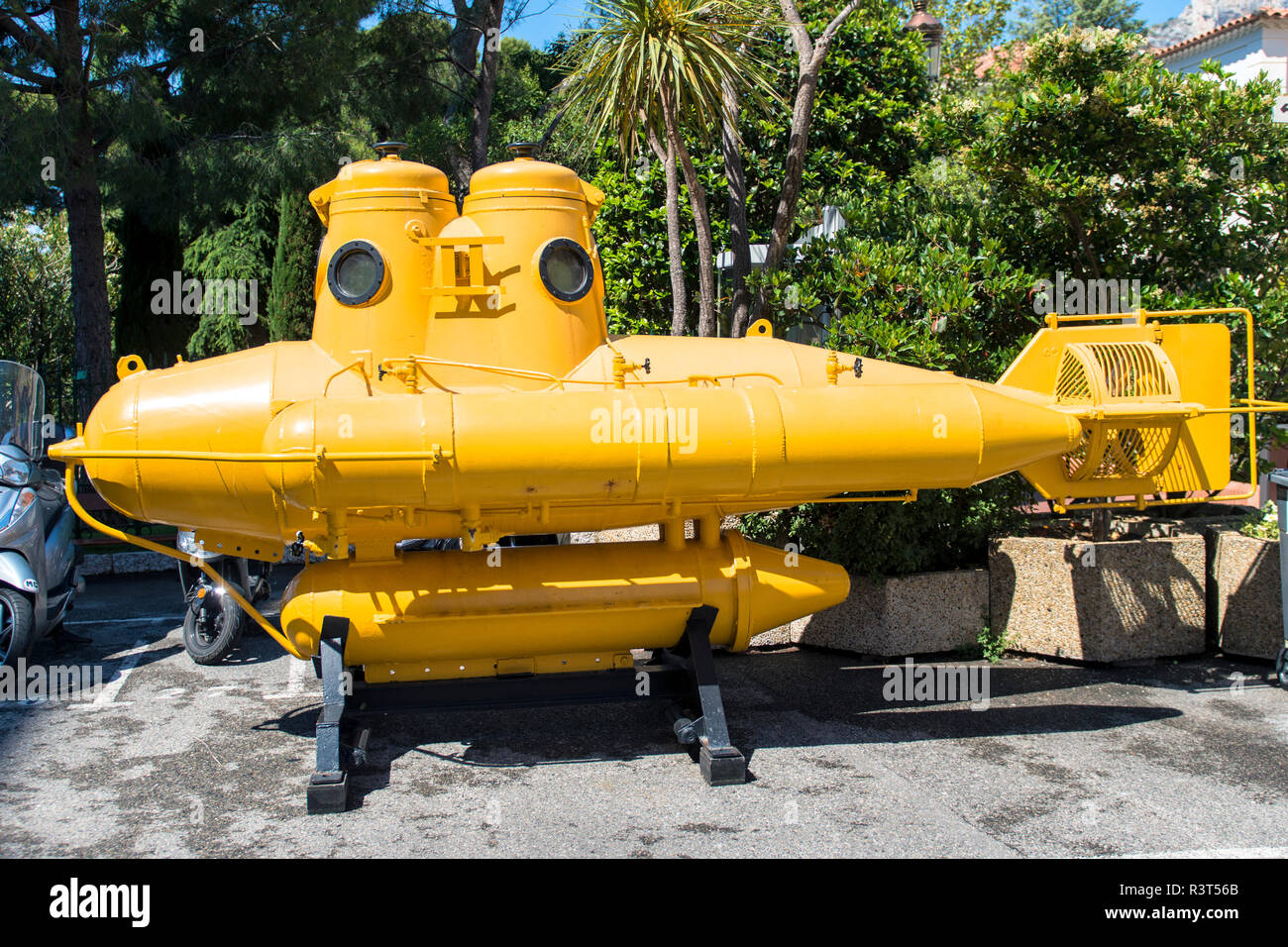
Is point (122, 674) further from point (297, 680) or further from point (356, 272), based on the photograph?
point (356, 272)

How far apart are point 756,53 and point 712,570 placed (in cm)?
678

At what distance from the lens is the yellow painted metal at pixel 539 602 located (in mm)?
5824

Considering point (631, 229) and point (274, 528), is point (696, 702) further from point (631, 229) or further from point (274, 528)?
point (631, 229)

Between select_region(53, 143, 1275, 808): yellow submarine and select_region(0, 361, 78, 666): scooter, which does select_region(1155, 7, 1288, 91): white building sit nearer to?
select_region(53, 143, 1275, 808): yellow submarine

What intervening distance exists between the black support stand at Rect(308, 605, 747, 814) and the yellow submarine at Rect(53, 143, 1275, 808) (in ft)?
0.21

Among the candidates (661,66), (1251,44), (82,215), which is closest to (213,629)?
(661,66)

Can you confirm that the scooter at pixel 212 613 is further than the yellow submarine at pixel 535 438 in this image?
Yes

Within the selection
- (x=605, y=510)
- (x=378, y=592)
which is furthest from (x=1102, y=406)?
(x=378, y=592)

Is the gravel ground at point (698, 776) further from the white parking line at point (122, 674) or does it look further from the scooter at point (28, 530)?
the scooter at point (28, 530)

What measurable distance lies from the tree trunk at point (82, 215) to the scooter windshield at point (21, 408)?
4514 mm

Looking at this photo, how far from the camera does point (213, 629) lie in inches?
318

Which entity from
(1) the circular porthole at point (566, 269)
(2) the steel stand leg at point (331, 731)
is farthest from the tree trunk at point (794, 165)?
(2) the steel stand leg at point (331, 731)

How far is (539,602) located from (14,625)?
4056 millimetres

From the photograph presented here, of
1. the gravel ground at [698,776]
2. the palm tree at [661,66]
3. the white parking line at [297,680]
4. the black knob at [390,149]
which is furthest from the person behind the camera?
the palm tree at [661,66]
